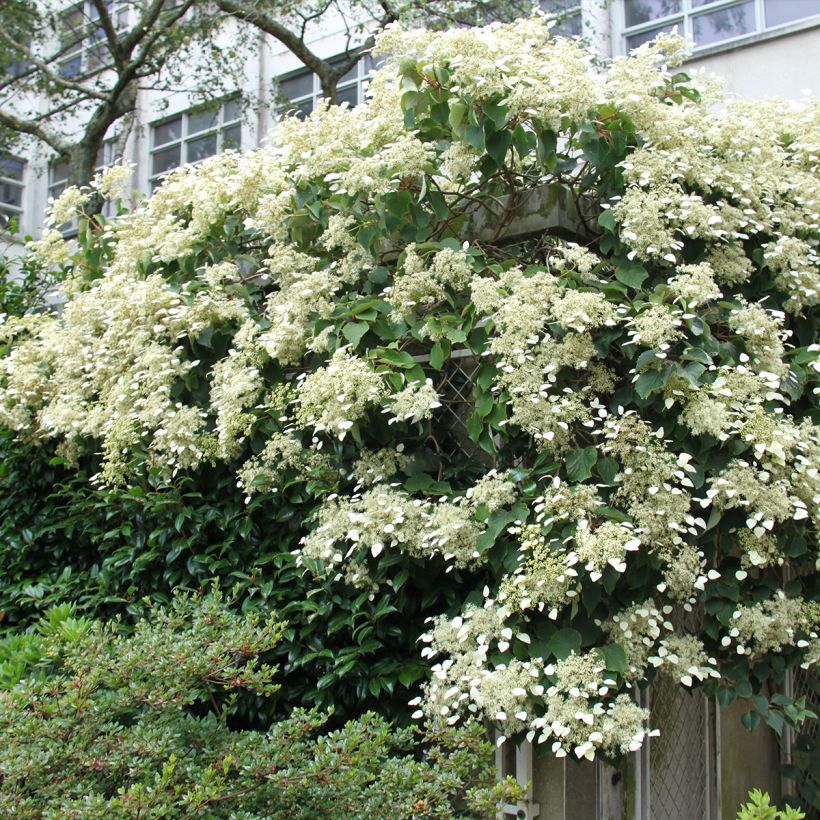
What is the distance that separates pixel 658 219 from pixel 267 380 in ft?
6.48

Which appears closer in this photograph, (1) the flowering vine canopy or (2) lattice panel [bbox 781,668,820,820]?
(1) the flowering vine canopy

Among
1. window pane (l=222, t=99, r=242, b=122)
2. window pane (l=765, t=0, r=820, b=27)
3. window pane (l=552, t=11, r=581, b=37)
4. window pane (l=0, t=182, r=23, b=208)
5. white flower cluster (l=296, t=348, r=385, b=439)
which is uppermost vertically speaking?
window pane (l=222, t=99, r=242, b=122)

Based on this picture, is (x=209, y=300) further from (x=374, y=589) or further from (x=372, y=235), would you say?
(x=374, y=589)

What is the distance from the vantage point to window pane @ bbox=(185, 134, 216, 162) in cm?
1827

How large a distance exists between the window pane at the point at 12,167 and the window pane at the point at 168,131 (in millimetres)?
2936

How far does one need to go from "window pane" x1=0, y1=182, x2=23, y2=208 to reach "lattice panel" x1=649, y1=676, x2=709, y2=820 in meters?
18.9

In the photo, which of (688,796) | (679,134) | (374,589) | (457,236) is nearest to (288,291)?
(457,236)

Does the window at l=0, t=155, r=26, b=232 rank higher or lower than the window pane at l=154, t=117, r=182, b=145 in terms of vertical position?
lower

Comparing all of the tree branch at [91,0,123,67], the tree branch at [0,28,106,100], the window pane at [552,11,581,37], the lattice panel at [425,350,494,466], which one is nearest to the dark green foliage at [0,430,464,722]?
the lattice panel at [425,350,494,466]

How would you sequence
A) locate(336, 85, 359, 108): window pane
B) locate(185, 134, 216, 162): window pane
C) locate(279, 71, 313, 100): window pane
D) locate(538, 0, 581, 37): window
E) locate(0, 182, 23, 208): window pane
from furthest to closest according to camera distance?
1. locate(0, 182, 23, 208): window pane
2. locate(185, 134, 216, 162): window pane
3. locate(279, 71, 313, 100): window pane
4. locate(336, 85, 359, 108): window pane
5. locate(538, 0, 581, 37): window

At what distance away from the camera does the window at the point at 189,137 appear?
709 inches

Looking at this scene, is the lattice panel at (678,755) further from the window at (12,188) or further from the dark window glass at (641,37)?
the window at (12,188)

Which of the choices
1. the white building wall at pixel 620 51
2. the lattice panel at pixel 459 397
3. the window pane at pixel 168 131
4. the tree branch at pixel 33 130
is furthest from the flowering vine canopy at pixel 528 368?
the window pane at pixel 168 131

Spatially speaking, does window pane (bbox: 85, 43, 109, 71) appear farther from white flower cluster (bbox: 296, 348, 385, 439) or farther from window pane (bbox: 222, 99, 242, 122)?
white flower cluster (bbox: 296, 348, 385, 439)
